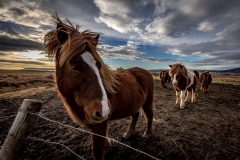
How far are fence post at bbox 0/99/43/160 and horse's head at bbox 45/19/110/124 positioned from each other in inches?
17.0

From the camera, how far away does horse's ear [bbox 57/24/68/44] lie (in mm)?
1750

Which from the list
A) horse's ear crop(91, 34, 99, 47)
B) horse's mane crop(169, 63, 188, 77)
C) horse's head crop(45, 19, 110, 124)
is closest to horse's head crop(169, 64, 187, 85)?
horse's mane crop(169, 63, 188, 77)

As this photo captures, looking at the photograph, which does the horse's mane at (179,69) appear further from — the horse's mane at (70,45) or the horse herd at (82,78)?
the horse's mane at (70,45)

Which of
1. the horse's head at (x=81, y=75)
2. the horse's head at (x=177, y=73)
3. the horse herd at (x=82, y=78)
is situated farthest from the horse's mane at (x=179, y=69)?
the horse's head at (x=81, y=75)

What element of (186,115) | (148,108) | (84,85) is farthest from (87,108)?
(186,115)

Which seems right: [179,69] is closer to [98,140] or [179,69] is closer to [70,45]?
[98,140]

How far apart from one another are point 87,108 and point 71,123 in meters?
3.57

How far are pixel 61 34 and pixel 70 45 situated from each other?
0.83 ft

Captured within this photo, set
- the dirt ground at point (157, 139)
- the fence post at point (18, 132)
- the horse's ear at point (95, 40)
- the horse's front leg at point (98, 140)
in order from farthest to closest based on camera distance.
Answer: the dirt ground at point (157, 139), the horse's front leg at point (98, 140), the horse's ear at point (95, 40), the fence post at point (18, 132)

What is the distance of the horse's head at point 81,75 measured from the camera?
1469 millimetres

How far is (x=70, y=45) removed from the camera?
1.68 meters

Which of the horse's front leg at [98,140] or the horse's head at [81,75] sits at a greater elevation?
the horse's head at [81,75]

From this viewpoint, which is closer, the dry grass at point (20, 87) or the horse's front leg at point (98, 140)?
the horse's front leg at point (98, 140)

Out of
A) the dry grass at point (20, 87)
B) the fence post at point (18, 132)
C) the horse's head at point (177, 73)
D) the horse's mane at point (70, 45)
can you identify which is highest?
the horse's mane at point (70, 45)
